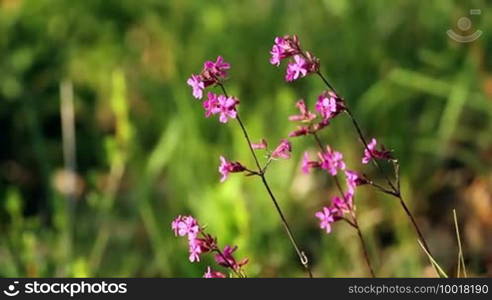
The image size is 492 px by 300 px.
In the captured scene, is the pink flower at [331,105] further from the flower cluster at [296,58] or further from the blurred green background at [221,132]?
the blurred green background at [221,132]

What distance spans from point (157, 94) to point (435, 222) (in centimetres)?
111

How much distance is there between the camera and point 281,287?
2.04m

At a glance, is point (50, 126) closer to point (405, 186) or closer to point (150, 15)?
point (150, 15)

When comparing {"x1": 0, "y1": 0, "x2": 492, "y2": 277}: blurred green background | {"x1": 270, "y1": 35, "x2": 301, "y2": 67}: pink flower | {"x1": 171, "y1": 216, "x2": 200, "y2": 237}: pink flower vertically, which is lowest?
{"x1": 171, "y1": 216, "x2": 200, "y2": 237}: pink flower

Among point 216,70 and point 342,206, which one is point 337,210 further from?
point 216,70

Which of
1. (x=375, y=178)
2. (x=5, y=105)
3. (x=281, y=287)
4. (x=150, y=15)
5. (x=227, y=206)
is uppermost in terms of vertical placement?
(x=150, y=15)

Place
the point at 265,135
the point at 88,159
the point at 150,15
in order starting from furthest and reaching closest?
the point at 150,15 → the point at 88,159 → the point at 265,135

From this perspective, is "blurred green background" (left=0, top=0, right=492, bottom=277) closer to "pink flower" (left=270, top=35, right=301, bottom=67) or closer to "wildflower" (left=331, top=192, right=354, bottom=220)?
"wildflower" (left=331, top=192, right=354, bottom=220)

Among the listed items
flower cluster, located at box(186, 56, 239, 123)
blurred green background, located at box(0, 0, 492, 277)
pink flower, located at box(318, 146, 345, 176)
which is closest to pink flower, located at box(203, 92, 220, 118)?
flower cluster, located at box(186, 56, 239, 123)

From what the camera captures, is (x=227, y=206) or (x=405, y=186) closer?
(x=227, y=206)

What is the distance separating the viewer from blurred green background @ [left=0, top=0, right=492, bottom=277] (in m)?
3.29

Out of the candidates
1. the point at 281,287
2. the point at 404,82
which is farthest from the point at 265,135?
the point at 281,287

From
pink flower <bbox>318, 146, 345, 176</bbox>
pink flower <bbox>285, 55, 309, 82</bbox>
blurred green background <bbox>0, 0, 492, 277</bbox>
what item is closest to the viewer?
pink flower <bbox>285, 55, 309, 82</bbox>

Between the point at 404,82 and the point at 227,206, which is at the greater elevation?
the point at 404,82
